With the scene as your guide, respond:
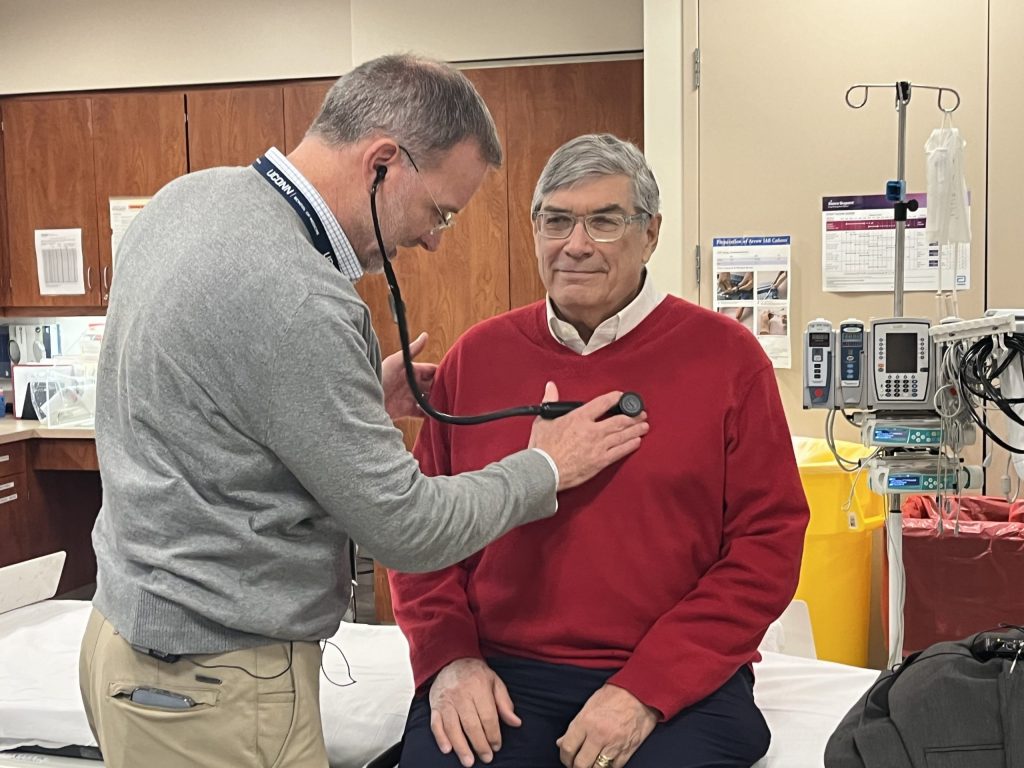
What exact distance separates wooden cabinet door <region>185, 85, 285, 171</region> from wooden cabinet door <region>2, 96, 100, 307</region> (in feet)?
1.62

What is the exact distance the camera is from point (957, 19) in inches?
123

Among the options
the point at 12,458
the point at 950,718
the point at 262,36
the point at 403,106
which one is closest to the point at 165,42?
the point at 262,36

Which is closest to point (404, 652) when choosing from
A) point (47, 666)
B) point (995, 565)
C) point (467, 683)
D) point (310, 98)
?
point (467, 683)

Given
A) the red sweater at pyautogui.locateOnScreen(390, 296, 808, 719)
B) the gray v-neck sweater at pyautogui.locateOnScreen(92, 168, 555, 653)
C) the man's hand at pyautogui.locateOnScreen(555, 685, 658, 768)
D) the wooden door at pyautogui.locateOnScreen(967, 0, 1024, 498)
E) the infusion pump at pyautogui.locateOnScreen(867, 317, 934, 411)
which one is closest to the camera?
the gray v-neck sweater at pyautogui.locateOnScreen(92, 168, 555, 653)

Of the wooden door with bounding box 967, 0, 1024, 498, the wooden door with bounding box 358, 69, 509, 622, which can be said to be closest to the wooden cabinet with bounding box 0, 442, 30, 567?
the wooden door with bounding box 358, 69, 509, 622

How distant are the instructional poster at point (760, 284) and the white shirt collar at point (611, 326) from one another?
159 cm

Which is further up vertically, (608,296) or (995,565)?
(608,296)

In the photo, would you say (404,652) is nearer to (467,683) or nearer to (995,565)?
(467,683)

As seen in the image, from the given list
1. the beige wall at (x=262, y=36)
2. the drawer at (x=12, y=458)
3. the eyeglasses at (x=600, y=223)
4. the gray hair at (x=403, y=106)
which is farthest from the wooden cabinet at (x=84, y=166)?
the gray hair at (x=403, y=106)

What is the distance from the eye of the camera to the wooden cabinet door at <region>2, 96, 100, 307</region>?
4.45 metres

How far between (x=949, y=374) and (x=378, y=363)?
132 centimetres

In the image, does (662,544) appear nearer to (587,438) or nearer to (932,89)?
(587,438)

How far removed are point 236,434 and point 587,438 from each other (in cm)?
58

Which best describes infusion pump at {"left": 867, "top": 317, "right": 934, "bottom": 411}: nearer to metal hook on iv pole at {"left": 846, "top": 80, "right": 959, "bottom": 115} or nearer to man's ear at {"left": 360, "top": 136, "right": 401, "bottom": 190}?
metal hook on iv pole at {"left": 846, "top": 80, "right": 959, "bottom": 115}
